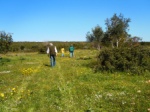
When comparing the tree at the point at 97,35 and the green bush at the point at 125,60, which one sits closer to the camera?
the green bush at the point at 125,60

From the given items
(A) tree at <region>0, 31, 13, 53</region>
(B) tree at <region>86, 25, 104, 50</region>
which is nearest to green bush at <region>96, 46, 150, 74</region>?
(A) tree at <region>0, 31, 13, 53</region>

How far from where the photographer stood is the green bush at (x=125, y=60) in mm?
18516

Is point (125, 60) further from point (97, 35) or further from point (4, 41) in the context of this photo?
point (97, 35)

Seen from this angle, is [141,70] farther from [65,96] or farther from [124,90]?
[65,96]

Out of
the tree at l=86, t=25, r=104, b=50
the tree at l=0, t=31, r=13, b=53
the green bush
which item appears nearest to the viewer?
the green bush

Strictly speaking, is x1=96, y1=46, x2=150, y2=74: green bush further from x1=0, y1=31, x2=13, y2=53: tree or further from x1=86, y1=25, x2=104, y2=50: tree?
x1=86, y1=25, x2=104, y2=50: tree

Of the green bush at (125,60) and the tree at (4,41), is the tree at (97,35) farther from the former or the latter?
the green bush at (125,60)

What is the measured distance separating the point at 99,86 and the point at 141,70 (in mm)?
5540

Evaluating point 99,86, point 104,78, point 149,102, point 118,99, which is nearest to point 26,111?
point 118,99

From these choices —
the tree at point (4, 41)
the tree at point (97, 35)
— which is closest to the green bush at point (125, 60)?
the tree at point (4, 41)

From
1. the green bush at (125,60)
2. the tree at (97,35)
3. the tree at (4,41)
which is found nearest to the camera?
the green bush at (125,60)

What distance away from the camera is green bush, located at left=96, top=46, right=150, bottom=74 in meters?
18.5

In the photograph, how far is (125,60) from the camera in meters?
18.9

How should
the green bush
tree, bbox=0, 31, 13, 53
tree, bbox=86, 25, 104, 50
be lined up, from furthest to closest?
1. tree, bbox=86, 25, 104, 50
2. tree, bbox=0, 31, 13, 53
3. the green bush
